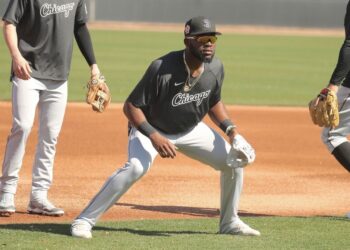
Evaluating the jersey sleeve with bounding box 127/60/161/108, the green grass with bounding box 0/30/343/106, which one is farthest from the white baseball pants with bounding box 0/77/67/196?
the green grass with bounding box 0/30/343/106

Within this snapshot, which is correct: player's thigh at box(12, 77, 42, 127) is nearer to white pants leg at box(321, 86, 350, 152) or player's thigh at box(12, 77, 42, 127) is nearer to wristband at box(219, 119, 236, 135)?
wristband at box(219, 119, 236, 135)

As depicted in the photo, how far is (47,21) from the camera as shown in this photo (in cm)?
729

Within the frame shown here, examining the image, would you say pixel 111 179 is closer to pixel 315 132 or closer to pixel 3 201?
pixel 3 201

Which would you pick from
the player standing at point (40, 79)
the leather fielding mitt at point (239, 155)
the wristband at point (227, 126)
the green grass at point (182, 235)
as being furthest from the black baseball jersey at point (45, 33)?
the leather fielding mitt at point (239, 155)

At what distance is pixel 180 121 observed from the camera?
6531 mm

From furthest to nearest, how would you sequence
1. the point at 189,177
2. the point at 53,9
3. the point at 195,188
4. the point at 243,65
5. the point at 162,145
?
the point at 243,65 < the point at 189,177 < the point at 195,188 < the point at 53,9 < the point at 162,145

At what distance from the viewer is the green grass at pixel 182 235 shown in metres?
6.20

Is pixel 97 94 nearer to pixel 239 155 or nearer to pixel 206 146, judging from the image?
pixel 206 146

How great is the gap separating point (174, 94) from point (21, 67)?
1.21 meters

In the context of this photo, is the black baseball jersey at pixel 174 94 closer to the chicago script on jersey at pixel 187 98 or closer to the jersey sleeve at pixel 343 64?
the chicago script on jersey at pixel 187 98

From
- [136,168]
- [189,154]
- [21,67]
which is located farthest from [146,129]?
[21,67]

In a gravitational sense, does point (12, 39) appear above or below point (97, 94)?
above

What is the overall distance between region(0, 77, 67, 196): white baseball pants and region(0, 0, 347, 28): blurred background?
1728 inches

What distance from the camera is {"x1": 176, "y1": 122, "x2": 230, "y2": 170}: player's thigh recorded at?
21.4 feet
